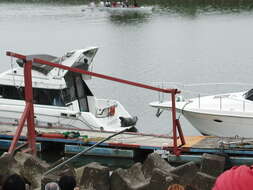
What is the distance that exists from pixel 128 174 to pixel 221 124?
23.0ft

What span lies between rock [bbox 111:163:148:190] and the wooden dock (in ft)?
15.9

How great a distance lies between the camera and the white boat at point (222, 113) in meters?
17.9

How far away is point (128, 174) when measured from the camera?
→ 12.1 meters

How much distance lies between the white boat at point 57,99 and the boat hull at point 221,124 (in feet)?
9.04

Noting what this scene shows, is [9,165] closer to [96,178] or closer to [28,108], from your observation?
[28,108]

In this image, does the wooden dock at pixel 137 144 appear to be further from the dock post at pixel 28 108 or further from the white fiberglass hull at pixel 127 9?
the white fiberglass hull at pixel 127 9

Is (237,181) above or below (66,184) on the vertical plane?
above

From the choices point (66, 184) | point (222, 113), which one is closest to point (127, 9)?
point (222, 113)

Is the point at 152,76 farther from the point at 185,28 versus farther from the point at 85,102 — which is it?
the point at 185,28

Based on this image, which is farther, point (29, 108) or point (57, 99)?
point (57, 99)

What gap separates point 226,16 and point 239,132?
1940 inches

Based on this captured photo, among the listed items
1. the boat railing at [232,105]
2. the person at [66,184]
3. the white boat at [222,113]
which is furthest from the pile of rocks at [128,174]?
the boat railing at [232,105]

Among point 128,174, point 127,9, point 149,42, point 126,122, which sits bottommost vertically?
point 149,42

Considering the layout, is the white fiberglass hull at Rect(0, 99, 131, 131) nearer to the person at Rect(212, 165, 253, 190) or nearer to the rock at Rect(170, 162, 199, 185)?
the rock at Rect(170, 162, 199, 185)
